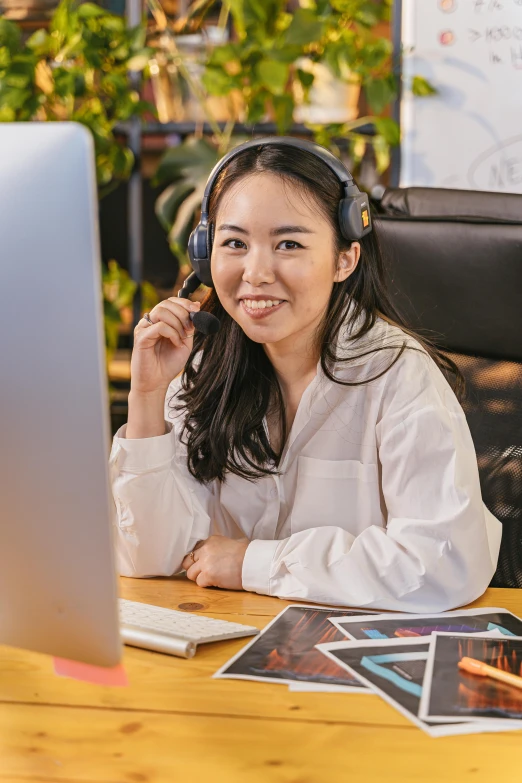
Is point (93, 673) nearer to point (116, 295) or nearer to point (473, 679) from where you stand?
point (473, 679)

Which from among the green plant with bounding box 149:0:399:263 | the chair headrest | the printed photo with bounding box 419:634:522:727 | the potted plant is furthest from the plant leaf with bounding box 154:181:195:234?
the printed photo with bounding box 419:634:522:727

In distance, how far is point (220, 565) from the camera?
3.58ft

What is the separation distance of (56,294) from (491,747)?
45cm


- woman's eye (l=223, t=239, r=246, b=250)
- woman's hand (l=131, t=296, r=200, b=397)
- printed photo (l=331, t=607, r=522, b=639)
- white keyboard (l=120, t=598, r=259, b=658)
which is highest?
woman's eye (l=223, t=239, r=246, b=250)

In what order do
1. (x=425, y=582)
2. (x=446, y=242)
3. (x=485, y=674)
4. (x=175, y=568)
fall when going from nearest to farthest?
(x=485, y=674) → (x=425, y=582) → (x=175, y=568) → (x=446, y=242)

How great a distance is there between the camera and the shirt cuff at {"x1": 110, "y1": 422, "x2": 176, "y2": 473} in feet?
4.05

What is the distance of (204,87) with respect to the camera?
105 inches

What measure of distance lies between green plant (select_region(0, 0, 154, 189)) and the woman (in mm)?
1513

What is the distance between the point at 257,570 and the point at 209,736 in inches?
14.7

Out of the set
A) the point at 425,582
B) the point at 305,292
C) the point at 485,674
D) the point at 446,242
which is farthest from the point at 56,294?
the point at 446,242

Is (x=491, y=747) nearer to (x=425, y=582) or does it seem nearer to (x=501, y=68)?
(x=425, y=582)

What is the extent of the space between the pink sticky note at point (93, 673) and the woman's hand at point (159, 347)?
24.1 inches

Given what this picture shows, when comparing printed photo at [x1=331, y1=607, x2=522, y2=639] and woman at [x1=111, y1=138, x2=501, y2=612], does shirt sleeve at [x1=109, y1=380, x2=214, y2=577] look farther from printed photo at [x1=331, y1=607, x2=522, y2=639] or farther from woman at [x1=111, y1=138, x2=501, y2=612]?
printed photo at [x1=331, y1=607, x2=522, y2=639]

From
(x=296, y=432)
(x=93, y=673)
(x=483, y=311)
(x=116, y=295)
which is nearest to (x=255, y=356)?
(x=296, y=432)
